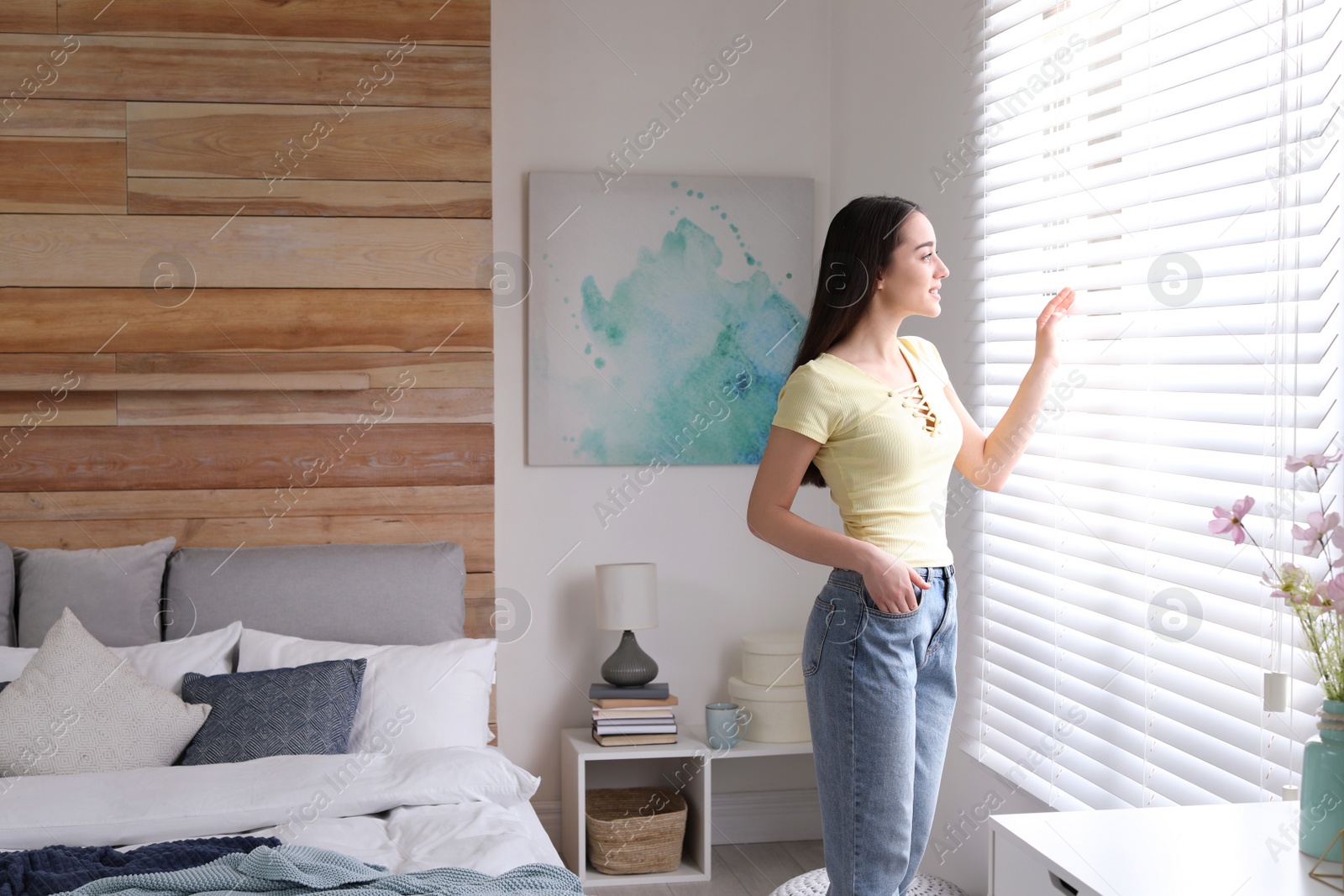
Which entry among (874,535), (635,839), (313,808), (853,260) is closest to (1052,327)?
(853,260)

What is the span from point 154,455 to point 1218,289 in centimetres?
267

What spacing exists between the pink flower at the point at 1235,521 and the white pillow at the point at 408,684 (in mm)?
1776

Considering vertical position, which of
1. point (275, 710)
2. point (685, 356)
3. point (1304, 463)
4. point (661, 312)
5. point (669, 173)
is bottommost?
point (275, 710)

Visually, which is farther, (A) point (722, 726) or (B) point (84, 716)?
(A) point (722, 726)

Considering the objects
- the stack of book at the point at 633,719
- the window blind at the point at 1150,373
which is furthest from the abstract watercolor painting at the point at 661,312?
the window blind at the point at 1150,373

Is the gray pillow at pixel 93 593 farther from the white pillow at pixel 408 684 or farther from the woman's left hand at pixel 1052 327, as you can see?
the woman's left hand at pixel 1052 327

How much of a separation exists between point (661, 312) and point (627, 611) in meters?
0.94

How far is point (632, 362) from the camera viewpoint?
11.6 feet

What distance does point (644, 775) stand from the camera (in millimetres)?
3570

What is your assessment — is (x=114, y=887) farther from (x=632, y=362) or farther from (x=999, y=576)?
(x=632, y=362)

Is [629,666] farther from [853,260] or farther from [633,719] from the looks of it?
[853,260]

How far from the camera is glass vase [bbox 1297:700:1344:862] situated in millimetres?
1354

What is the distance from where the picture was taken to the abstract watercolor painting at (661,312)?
3496 mm

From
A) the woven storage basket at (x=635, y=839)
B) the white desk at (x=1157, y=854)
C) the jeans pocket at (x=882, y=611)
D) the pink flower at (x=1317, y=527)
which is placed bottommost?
the woven storage basket at (x=635, y=839)
